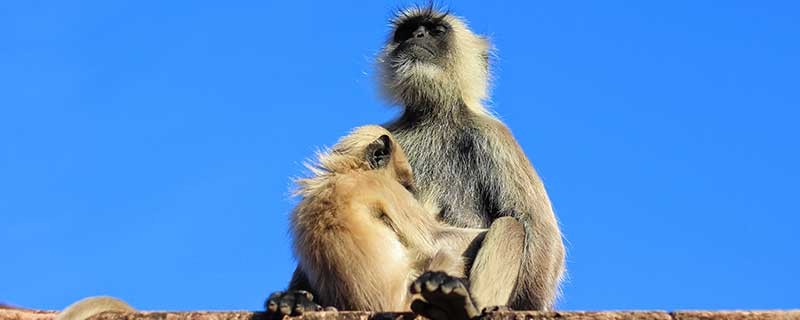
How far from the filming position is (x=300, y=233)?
5105 mm

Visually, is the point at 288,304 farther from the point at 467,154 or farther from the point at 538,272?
the point at 467,154

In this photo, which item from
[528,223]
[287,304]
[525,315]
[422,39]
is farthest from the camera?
[422,39]

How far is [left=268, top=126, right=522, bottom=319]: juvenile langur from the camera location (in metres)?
4.89

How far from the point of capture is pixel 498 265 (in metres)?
5.27

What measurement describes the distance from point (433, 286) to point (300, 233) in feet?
3.56

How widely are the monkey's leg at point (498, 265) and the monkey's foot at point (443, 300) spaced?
835 mm

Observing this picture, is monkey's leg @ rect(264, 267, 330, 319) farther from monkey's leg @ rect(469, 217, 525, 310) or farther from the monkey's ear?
the monkey's ear

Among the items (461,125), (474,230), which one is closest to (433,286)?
(474,230)

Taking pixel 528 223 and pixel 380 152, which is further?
pixel 528 223

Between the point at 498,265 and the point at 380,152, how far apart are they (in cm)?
77

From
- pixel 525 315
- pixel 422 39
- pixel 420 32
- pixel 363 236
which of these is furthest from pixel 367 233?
pixel 420 32

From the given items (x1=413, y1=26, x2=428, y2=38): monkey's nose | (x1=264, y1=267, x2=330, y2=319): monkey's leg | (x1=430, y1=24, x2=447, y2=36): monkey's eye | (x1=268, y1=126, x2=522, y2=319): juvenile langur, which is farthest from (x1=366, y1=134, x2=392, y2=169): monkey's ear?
(x1=430, y1=24, x2=447, y2=36): monkey's eye

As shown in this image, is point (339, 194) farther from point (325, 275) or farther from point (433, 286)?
point (433, 286)

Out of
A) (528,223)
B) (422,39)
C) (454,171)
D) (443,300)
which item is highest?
(422,39)
